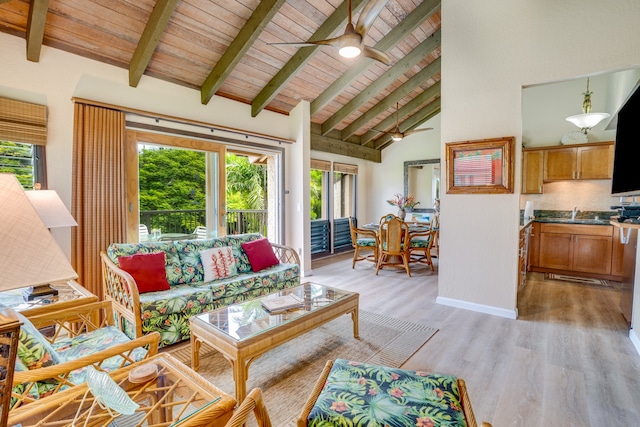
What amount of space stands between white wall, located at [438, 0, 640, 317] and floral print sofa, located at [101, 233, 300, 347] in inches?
79.9

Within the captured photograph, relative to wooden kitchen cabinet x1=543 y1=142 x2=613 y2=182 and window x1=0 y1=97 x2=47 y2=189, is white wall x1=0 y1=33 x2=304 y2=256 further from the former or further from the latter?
wooden kitchen cabinet x1=543 y1=142 x2=613 y2=182

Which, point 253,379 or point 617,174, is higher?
point 617,174

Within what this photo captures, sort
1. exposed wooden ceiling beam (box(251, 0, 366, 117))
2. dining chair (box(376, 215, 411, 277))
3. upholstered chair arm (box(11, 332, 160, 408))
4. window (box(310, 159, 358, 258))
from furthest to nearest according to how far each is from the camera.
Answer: window (box(310, 159, 358, 258)) → dining chair (box(376, 215, 411, 277)) → exposed wooden ceiling beam (box(251, 0, 366, 117)) → upholstered chair arm (box(11, 332, 160, 408))

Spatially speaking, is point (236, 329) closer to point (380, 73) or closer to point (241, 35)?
point (241, 35)

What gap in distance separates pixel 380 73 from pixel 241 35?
2644 millimetres

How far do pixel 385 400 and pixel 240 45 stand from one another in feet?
11.8

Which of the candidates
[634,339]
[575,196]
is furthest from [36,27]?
[575,196]

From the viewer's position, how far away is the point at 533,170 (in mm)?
5270

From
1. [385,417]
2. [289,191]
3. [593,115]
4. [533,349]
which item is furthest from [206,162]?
[593,115]

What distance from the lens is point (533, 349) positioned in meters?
2.59

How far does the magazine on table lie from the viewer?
238 centimetres

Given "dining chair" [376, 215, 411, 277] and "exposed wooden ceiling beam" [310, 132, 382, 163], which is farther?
"exposed wooden ceiling beam" [310, 132, 382, 163]

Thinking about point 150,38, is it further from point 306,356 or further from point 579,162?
point 579,162

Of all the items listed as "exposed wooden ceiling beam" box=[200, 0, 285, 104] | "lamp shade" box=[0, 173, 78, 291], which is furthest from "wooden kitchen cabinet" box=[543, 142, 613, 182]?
"lamp shade" box=[0, 173, 78, 291]
